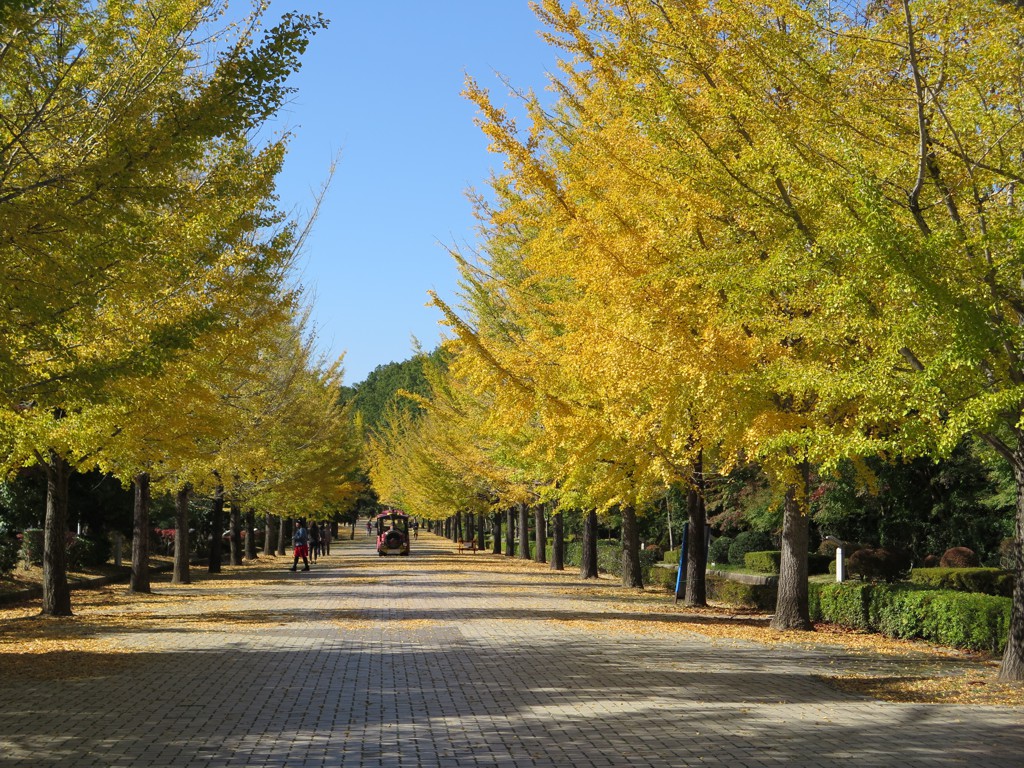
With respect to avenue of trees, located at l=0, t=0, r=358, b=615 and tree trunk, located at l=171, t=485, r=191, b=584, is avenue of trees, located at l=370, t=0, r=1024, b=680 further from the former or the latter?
tree trunk, located at l=171, t=485, r=191, b=584

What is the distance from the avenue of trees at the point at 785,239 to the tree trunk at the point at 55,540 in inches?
283

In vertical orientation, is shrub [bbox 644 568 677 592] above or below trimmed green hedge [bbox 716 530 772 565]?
below

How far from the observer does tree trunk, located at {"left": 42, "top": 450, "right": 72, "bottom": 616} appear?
56.6 feet

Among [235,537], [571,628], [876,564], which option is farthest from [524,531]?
[571,628]

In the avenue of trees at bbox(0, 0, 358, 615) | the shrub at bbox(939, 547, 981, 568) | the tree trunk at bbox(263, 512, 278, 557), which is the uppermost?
the avenue of trees at bbox(0, 0, 358, 615)

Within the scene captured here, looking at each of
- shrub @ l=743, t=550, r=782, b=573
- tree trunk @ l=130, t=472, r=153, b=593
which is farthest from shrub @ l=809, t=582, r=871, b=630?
tree trunk @ l=130, t=472, r=153, b=593

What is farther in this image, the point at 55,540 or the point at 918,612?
the point at 55,540

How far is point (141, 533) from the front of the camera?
22.4 metres

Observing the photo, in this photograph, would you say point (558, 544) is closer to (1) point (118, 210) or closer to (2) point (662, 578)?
(2) point (662, 578)

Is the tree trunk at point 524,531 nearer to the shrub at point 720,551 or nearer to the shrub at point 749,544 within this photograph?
the shrub at point 720,551

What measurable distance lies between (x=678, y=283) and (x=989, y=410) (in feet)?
14.5

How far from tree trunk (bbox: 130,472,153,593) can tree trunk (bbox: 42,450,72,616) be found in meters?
4.45

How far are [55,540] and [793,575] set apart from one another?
39.6 ft

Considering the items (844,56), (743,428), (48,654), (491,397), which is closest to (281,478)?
(491,397)
